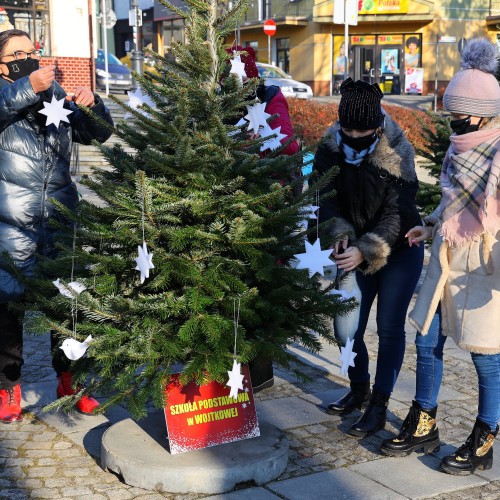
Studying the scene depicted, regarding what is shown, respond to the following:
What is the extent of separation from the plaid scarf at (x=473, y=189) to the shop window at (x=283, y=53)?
43370 mm

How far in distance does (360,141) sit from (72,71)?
1838 centimetres

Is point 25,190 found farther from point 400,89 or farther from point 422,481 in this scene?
point 400,89

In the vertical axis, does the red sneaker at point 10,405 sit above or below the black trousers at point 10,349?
below

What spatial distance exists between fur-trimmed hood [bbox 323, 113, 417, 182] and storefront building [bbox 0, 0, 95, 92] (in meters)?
17.9

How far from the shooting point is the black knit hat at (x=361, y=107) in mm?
4398

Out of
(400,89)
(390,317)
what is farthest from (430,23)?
(390,317)

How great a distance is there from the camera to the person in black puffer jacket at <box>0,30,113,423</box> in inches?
184

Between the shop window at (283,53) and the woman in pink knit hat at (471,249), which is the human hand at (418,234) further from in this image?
the shop window at (283,53)

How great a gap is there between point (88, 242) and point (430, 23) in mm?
42785

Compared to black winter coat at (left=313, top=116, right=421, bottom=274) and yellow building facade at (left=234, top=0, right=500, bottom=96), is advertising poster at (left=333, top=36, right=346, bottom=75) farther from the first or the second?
black winter coat at (left=313, top=116, right=421, bottom=274)

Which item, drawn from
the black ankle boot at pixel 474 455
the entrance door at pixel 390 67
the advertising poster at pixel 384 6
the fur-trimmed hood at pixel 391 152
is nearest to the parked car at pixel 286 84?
the entrance door at pixel 390 67

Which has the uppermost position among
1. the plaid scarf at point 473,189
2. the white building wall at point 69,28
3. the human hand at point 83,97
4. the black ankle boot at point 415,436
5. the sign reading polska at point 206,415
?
the white building wall at point 69,28

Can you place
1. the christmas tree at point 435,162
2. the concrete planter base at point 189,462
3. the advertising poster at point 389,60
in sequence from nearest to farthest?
the concrete planter base at point 189,462 → the christmas tree at point 435,162 → the advertising poster at point 389,60

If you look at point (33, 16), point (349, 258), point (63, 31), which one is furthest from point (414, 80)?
point (349, 258)
